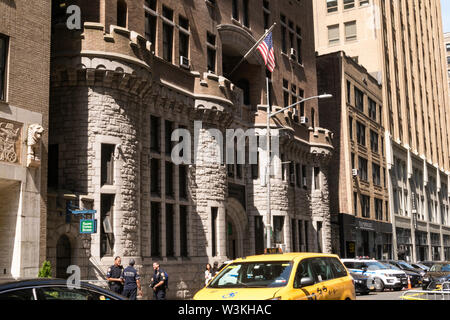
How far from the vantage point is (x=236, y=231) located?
34.2 m

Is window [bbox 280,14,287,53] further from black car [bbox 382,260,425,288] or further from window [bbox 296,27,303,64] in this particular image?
black car [bbox 382,260,425,288]

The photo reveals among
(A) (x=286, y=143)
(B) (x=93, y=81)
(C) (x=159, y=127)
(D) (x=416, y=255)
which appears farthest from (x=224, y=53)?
(D) (x=416, y=255)

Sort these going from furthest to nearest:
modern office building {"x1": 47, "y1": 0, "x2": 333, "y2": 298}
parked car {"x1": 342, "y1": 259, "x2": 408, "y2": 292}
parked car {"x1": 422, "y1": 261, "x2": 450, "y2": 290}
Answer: parked car {"x1": 342, "y1": 259, "x2": 408, "y2": 292} < parked car {"x1": 422, "y1": 261, "x2": 450, "y2": 290} < modern office building {"x1": 47, "y1": 0, "x2": 333, "y2": 298}

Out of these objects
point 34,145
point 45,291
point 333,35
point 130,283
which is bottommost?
point 130,283

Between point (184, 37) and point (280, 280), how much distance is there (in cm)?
2145

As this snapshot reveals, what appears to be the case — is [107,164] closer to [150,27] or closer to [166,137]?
[166,137]

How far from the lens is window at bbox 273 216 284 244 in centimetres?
3628

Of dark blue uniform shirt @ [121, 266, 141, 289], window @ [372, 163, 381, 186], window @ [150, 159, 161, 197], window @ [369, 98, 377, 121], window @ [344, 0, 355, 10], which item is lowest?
dark blue uniform shirt @ [121, 266, 141, 289]

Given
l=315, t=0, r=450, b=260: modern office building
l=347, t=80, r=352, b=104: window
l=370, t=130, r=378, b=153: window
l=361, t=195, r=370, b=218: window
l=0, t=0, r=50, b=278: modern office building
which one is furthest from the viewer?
l=315, t=0, r=450, b=260: modern office building

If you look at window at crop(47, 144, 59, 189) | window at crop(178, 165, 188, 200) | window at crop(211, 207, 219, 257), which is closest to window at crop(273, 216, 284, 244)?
window at crop(211, 207, 219, 257)

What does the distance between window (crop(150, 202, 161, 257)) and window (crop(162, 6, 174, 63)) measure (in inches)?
289

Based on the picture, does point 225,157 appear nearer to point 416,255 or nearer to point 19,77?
point 19,77

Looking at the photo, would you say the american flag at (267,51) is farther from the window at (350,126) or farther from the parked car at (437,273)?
the window at (350,126)

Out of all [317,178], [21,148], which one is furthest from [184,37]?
[317,178]
